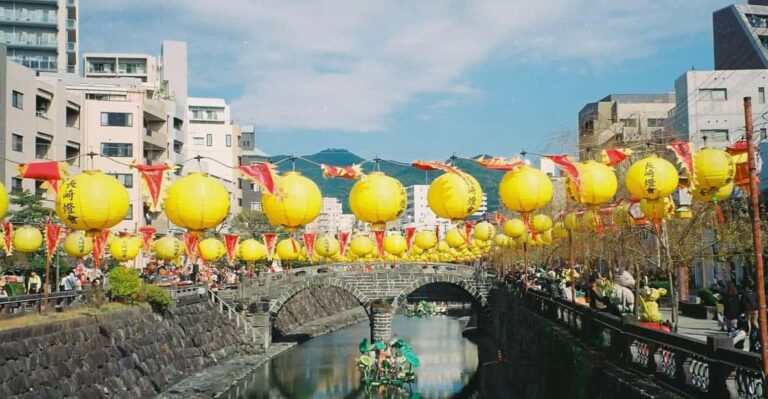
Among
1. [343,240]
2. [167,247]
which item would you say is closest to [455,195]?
[167,247]

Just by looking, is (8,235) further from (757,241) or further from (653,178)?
(757,241)

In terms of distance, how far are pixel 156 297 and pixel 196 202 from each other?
19.9 meters

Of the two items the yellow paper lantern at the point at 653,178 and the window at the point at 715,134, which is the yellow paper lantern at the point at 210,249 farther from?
the window at the point at 715,134

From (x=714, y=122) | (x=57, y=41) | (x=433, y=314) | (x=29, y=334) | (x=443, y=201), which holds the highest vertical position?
(x=57, y=41)

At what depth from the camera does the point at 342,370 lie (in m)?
40.5

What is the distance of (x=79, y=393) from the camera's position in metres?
21.1

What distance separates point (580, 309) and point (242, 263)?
1819 inches

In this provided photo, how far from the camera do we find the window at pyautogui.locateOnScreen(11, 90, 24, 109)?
38844 millimetres

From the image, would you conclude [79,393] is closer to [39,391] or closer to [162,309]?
[39,391]

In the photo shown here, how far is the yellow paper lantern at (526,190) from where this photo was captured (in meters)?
13.5

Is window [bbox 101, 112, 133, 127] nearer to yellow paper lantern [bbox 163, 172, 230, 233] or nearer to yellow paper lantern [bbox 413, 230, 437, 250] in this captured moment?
yellow paper lantern [bbox 413, 230, 437, 250]

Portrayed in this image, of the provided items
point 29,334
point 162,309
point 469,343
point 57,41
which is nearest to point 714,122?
point 469,343

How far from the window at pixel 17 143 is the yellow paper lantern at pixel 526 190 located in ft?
109

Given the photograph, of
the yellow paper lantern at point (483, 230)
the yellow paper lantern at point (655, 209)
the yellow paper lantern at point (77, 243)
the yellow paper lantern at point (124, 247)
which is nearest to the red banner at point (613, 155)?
the yellow paper lantern at point (655, 209)
